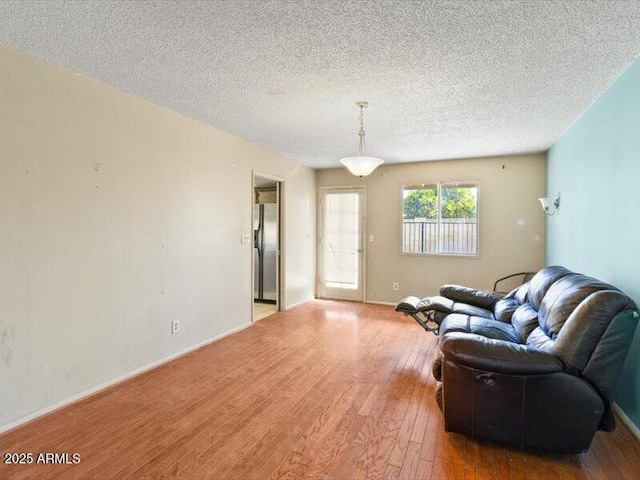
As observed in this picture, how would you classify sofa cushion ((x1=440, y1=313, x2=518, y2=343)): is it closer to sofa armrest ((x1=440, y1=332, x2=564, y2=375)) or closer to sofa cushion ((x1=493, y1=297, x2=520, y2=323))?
sofa cushion ((x1=493, y1=297, x2=520, y2=323))

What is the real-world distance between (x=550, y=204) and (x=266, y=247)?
13.9ft

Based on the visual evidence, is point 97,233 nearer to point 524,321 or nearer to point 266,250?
point 266,250

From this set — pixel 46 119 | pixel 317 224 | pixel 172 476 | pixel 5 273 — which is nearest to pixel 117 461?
pixel 172 476

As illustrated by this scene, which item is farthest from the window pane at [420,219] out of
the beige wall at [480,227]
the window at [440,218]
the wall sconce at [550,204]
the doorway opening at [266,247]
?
the doorway opening at [266,247]

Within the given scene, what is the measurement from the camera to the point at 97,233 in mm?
2771

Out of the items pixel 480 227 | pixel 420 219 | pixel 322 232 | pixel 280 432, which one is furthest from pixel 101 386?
pixel 480 227

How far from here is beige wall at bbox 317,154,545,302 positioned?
5133 mm

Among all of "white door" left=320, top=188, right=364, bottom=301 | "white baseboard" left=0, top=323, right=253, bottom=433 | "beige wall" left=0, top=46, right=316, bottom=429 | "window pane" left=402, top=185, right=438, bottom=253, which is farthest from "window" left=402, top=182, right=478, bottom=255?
"white baseboard" left=0, top=323, right=253, bottom=433

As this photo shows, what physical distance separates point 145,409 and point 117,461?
1.85 ft

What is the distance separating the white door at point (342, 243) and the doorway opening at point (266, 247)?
3.35ft

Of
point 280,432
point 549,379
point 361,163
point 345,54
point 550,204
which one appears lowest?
point 280,432

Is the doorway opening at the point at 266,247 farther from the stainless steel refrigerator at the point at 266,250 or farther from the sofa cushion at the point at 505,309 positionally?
the sofa cushion at the point at 505,309

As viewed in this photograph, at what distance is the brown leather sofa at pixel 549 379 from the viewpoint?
189 cm

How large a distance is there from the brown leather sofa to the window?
3.29 meters
